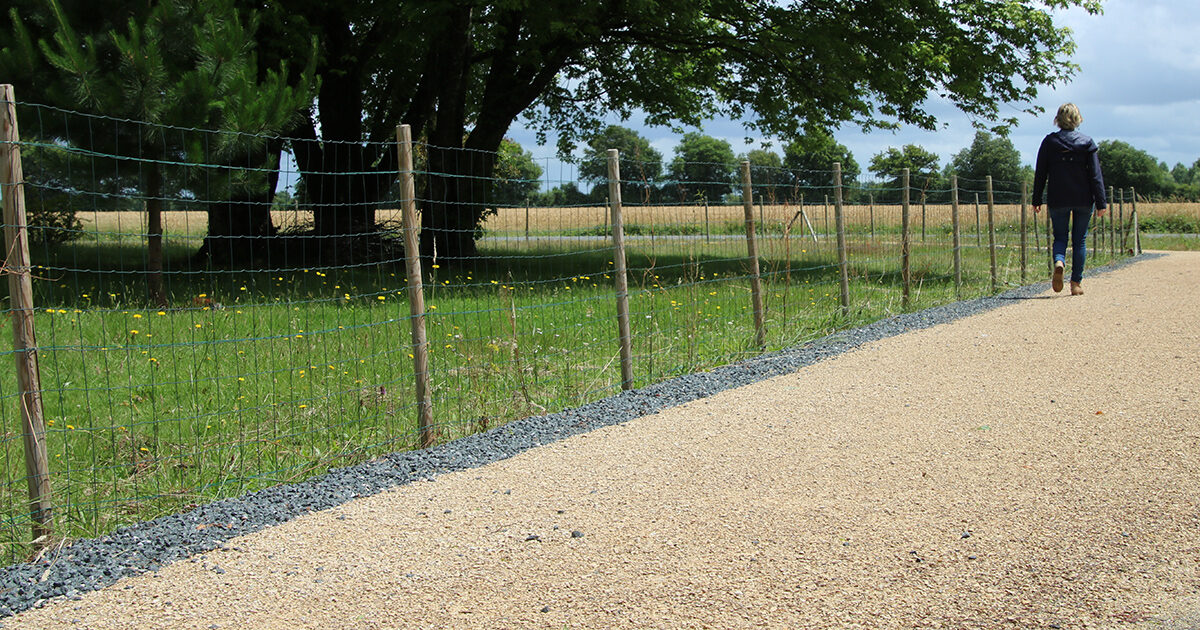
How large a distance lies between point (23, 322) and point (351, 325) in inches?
191

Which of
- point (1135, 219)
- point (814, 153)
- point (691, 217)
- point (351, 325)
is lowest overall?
point (351, 325)

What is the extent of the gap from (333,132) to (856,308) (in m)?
13.3

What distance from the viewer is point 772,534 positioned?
4340 mm

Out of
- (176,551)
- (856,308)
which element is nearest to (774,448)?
(176,551)

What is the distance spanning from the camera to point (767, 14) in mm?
20500

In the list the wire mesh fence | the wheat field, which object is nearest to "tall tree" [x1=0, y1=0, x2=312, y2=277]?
the wire mesh fence

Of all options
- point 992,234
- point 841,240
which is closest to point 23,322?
point 841,240

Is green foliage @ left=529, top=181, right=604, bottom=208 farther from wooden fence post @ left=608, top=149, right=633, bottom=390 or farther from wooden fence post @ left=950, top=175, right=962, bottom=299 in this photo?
wooden fence post @ left=950, top=175, right=962, bottom=299

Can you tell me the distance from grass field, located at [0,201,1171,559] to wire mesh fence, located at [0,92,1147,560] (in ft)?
0.10

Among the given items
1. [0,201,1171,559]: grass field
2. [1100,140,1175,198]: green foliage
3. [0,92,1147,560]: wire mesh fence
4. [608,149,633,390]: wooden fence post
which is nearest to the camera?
[0,201,1171,559]: grass field

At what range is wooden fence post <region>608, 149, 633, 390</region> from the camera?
7.59m

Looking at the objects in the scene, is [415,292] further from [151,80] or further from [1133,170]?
[1133,170]

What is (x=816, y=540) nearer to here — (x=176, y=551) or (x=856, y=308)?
(x=176, y=551)

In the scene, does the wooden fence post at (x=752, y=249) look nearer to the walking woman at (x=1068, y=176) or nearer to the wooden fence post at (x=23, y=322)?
the walking woman at (x=1068, y=176)
